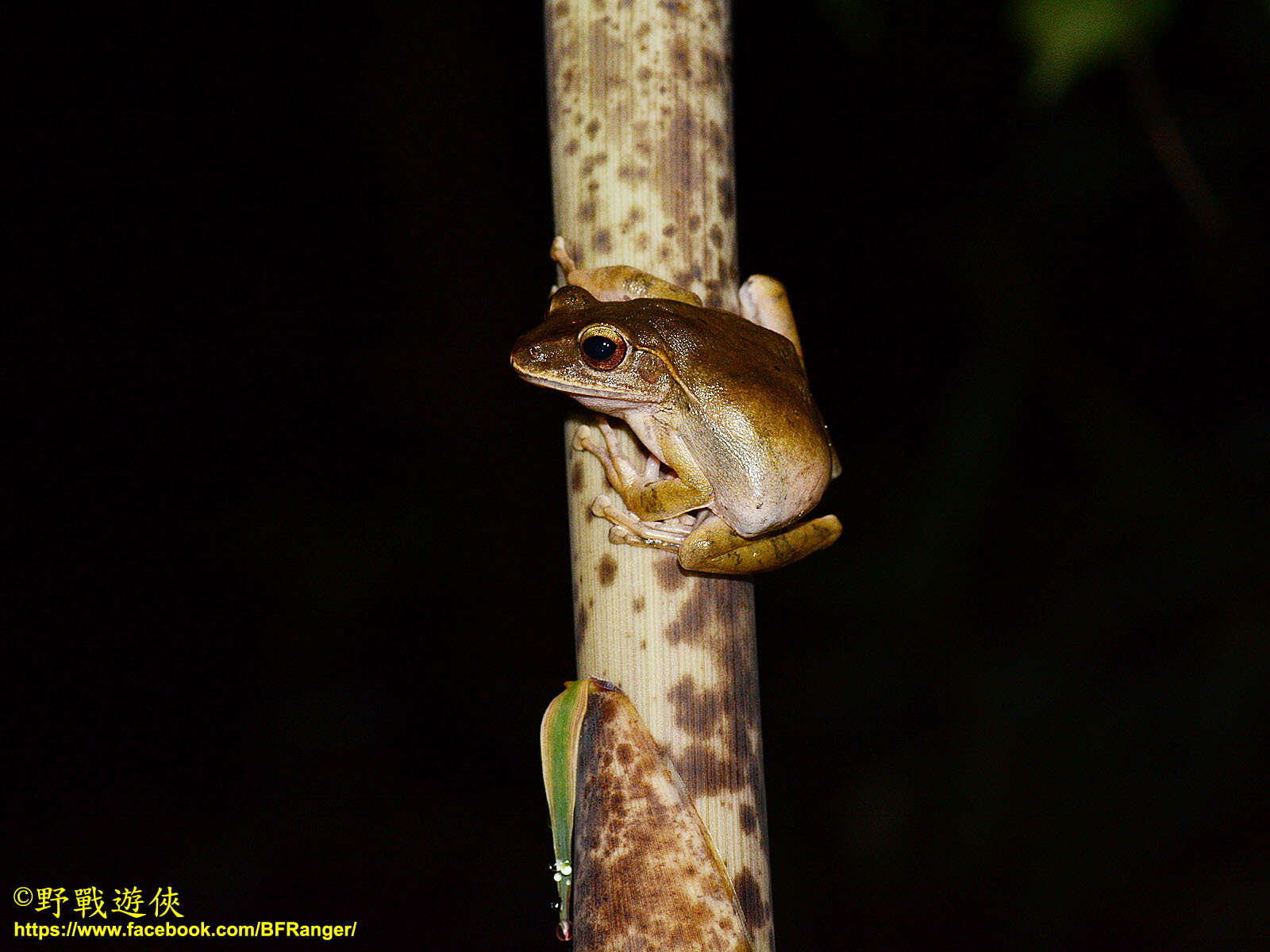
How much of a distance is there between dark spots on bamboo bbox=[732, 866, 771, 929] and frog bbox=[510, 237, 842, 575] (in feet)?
1.56

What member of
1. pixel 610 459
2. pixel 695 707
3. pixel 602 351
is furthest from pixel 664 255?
pixel 695 707

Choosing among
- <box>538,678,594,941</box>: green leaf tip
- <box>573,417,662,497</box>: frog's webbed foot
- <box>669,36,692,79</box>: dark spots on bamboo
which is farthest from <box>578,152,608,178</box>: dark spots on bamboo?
<box>538,678,594,941</box>: green leaf tip

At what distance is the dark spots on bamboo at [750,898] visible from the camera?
91cm

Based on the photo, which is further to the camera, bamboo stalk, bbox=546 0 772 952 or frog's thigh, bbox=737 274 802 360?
frog's thigh, bbox=737 274 802 360

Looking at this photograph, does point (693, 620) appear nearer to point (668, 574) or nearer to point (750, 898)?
point (668, 574)

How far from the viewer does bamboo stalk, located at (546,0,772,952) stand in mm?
925

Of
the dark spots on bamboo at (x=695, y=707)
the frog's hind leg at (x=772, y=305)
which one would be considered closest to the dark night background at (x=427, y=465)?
the frog's hind leg at (x=772, y=305)

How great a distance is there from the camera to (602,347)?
1431mm

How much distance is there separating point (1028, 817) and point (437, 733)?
8.98 ft

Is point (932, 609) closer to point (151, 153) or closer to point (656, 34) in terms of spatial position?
point (656, 34)

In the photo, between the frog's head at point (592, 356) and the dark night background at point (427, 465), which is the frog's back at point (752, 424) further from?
the dark night background at point (427, 465)

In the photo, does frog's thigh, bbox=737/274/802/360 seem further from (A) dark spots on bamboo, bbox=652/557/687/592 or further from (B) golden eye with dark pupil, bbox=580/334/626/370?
(A) dark spots on bamboo, bbox=652/557/687/592

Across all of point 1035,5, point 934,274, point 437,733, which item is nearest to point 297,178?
point 437,733

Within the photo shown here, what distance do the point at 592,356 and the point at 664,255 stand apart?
1.34 feet
